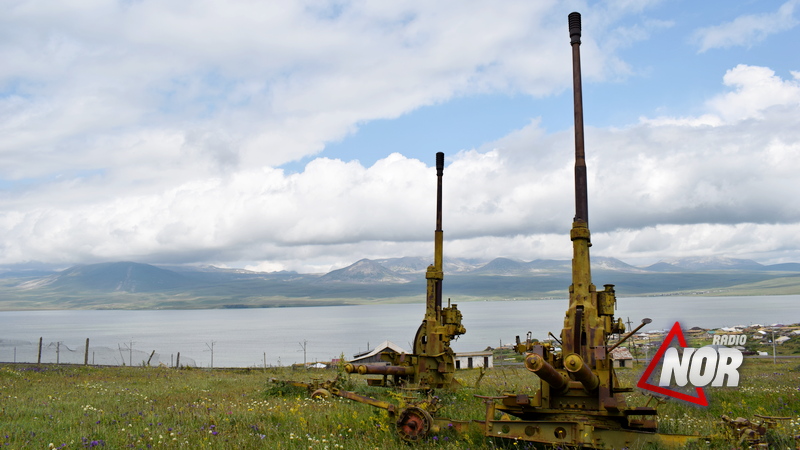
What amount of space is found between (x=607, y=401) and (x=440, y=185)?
1222cm

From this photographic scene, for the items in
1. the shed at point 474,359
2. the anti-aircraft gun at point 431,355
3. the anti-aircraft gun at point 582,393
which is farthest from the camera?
the shed at point 474,359

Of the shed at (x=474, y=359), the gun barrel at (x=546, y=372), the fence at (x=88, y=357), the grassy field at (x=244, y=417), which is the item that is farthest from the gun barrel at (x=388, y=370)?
the shed at (x=474, y=359)

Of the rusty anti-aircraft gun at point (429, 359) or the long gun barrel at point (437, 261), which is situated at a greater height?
the long gun barrel at point (437, 261)

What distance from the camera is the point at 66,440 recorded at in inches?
391

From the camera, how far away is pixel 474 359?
53.1 meters

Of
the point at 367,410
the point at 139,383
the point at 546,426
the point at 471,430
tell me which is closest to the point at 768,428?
the point at 546,426

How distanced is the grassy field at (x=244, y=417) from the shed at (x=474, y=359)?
33.5 metres

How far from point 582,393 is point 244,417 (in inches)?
257

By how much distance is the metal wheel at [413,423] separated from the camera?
32.7 feet

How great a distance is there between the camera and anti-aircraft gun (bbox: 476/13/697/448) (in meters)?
9.31

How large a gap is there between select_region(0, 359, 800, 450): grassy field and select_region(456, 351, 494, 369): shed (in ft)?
110

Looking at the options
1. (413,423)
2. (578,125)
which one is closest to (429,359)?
(413,423)

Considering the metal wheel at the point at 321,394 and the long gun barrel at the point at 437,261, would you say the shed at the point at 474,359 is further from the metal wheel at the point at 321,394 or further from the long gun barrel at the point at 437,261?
the metal wheel at the point at 321,394

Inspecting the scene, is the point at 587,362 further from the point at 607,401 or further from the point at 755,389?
the point at 755,389
